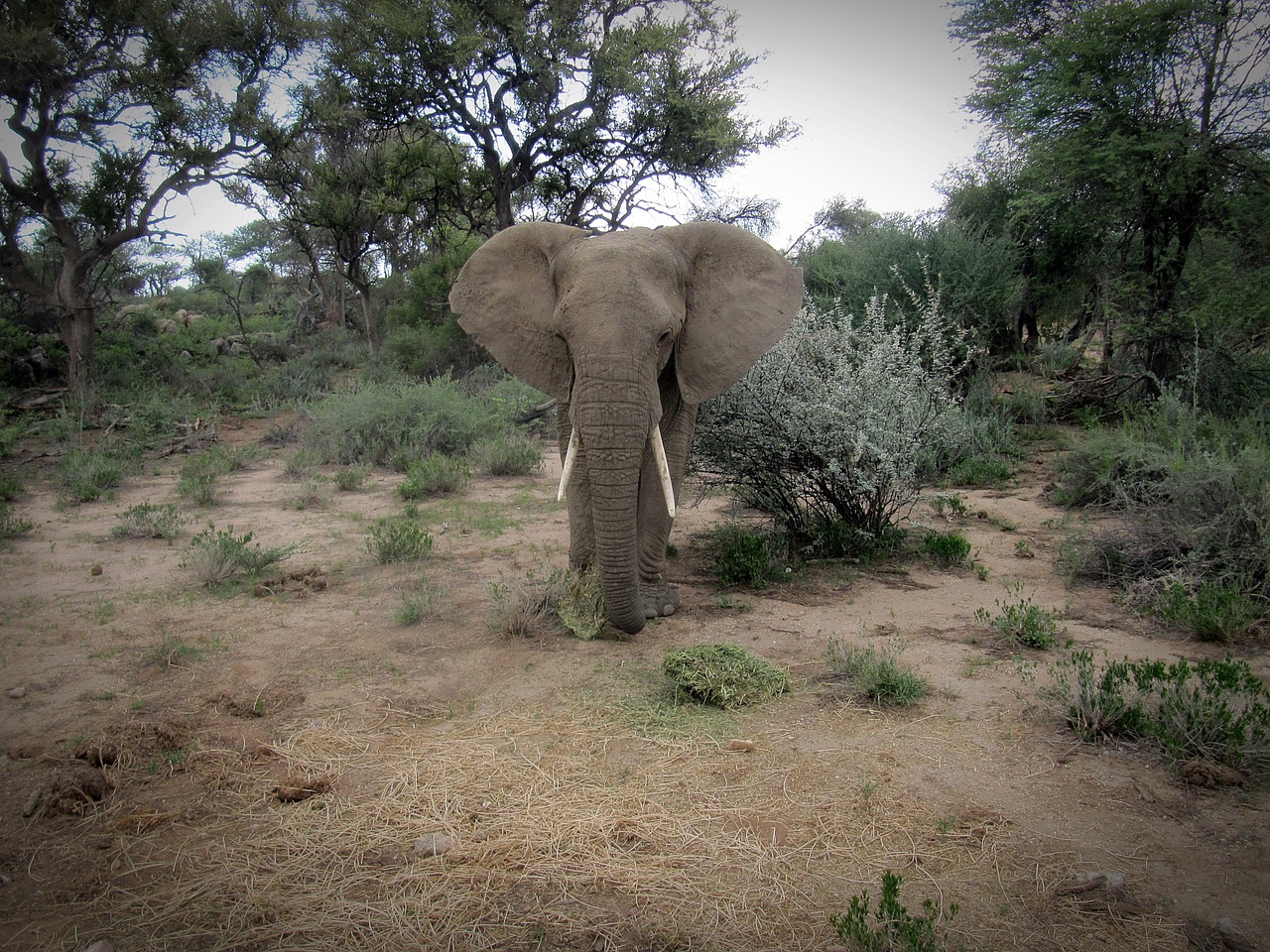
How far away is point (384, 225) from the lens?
79.9 feet

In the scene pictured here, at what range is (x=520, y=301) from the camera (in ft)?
→ 18.2

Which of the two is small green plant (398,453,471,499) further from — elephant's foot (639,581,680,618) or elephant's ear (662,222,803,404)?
elephant's ear (662,222,803,404)

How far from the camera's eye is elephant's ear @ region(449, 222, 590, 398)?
17.7 ft

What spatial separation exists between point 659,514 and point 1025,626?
7.88ft

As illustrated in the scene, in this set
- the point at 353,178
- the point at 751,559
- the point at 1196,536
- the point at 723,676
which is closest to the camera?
the point at 723,676

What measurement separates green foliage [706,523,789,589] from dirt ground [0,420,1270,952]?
406 millimetres

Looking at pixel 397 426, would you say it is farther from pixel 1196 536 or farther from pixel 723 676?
pixel 1196 536

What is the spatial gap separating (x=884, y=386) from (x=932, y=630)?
216 cm

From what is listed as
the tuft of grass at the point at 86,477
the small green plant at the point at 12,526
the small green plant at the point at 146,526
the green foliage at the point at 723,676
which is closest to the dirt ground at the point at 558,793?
the green foliage at the point at 723,676

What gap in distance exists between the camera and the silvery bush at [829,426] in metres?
6.39

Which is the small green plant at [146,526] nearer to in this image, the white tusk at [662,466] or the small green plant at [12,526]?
the small green plant at [12,526]

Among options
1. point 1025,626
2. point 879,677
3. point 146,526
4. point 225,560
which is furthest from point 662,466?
point 146,526

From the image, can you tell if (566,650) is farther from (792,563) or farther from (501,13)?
(501,13)

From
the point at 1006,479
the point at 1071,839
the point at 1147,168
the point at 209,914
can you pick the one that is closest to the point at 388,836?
the point at 209,914
